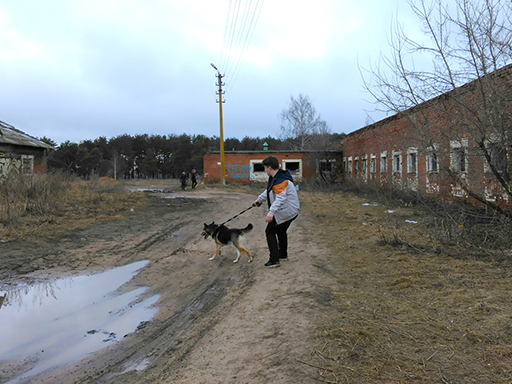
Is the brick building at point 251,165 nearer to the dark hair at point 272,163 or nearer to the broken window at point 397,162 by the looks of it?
the broken window at point 397,162

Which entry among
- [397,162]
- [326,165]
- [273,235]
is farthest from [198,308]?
[326,165]

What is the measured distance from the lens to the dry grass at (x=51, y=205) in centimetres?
1012

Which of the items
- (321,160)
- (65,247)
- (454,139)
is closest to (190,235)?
(65,247)

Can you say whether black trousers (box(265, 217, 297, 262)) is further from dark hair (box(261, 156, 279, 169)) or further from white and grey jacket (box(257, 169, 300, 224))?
dark hair (box(261, 156, 279, 169))

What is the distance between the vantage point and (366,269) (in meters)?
6.29

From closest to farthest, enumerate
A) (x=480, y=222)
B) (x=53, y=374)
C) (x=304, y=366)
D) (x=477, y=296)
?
(x=304, y=366) < (x=53, y=374) < (x=477, y=296) < (x=480, y=222)

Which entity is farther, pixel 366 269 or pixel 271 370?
pixel 366 269

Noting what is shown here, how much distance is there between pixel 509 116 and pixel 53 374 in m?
7.43

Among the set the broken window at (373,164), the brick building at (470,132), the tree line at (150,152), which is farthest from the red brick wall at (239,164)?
the brick building at (470,132)

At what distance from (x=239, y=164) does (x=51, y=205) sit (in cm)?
2665

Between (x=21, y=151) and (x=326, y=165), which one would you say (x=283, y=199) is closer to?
(x=21, y=151)

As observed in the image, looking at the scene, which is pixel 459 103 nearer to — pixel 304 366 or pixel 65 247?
pixel 304 366

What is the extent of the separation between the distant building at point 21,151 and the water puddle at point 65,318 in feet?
52.6

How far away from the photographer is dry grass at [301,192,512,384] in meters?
3.07
